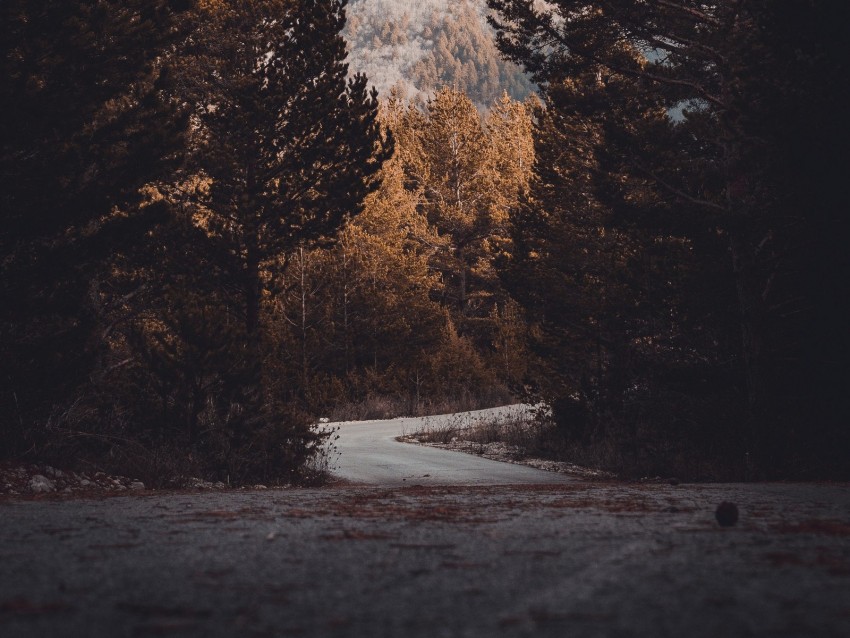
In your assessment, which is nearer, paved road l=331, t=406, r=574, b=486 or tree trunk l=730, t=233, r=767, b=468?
tree trunk l=730, t=233, r=767, b=468

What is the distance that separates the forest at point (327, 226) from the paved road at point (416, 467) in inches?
51.1

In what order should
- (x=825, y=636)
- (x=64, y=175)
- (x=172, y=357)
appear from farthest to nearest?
1. (x=172, y=357)
2. (x=64, y=175)
3. (x=825, y=636)

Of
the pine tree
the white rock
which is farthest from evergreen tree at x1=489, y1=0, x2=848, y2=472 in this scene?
the white rock

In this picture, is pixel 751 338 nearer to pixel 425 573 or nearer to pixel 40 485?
pixel 40 485

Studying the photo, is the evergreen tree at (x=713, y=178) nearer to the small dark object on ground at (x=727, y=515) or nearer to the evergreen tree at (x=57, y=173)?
the evergreen tree at (x=57, y=173)

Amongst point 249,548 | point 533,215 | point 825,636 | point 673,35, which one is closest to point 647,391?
point 673,35

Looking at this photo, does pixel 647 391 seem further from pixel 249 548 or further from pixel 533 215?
pixel 249 548

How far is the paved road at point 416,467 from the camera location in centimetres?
1482

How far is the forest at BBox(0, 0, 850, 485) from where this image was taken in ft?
34.1

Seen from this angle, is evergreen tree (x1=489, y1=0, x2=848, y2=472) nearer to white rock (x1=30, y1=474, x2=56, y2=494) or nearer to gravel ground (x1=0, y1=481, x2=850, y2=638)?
gravel ground (x1=0, y1=481, x2=850, y2=638)

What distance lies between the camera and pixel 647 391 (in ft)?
59.9

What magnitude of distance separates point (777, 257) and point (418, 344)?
28.9 metres

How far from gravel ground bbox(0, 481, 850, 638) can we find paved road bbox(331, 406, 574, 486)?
8985 millimetres

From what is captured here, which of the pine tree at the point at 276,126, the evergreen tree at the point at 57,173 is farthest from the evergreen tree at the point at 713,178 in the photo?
the evergreen tree at the point at 57,173
